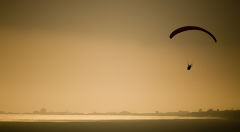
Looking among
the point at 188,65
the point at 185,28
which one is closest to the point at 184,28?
the point at 185,28

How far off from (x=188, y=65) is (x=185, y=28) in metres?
3.98

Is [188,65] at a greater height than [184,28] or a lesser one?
lesser

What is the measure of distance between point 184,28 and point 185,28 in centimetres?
11

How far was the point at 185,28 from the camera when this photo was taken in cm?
2766

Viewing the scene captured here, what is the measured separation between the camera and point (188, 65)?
92.1ft

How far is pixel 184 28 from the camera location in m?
27.7

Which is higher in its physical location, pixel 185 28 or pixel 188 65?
pixel 185 28

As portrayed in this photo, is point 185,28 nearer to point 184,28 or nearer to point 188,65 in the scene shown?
point 184,28
